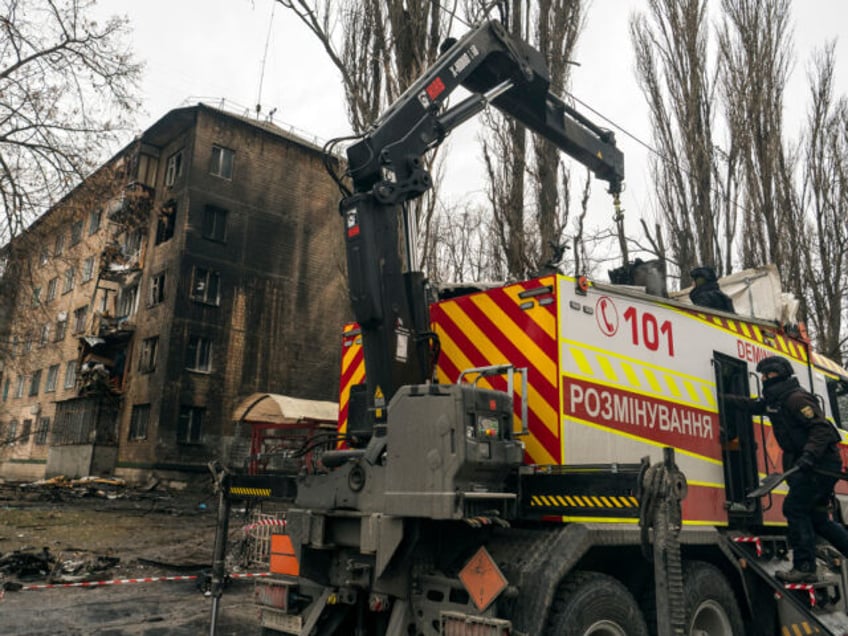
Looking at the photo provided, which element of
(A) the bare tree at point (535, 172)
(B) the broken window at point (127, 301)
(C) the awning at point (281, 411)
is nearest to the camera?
(A) the bare tree at point (535, 172)

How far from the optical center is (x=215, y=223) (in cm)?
2873

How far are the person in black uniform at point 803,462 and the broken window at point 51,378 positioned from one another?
37.2 m

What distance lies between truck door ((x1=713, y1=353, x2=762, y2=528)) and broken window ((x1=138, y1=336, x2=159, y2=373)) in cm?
2522

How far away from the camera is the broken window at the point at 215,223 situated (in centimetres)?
2834

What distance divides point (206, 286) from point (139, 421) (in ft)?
20.1

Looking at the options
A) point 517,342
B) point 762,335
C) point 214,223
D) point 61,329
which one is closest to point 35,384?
point 61,329

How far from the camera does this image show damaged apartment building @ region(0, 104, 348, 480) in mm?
26891

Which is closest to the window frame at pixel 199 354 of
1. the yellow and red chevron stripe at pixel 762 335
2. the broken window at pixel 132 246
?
the broken window at pixel 132 246

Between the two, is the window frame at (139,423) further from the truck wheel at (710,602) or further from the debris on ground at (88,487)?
the truck wheel at (710,602)

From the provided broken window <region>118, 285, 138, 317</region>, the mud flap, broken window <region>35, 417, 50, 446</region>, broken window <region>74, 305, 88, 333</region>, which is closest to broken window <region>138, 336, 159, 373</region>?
broken window <region>118, 285, 138, 317</region>

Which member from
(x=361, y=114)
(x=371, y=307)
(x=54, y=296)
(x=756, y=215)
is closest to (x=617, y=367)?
(x=371, y=307)

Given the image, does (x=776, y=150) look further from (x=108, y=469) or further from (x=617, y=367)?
(x=108, y=469)

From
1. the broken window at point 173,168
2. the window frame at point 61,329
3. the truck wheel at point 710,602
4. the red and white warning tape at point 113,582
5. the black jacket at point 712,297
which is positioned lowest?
the red and white warning tape at point 113,582

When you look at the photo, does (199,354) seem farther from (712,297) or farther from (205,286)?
(712,297)
